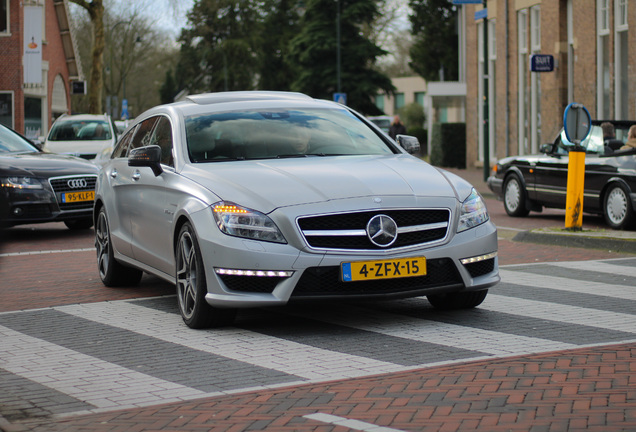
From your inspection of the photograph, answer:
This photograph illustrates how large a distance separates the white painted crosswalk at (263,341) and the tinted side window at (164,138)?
1.17 m

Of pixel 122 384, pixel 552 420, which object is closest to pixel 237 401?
pixel 122 384

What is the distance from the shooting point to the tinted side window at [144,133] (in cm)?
892

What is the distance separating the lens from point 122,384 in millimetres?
5664

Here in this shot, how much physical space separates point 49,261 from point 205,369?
6404 mm

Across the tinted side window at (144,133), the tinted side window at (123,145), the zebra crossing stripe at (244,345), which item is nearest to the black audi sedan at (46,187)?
the tinted side window at (123,145)

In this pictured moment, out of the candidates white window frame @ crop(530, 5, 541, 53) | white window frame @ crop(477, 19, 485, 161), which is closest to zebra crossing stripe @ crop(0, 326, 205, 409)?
white window frame @ crop(530, 5, 541, 53)

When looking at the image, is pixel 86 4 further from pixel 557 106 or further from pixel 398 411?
pixel 398 411

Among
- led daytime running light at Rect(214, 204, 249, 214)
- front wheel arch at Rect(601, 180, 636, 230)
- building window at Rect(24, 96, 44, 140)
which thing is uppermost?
building window at Rect(24, 96, 44, 140)

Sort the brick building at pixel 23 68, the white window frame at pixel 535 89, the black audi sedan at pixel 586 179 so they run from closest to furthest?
the black audi sedan at pixel 586 179, the white window frame at pixel 535 89, the brick building at pixel 23 68

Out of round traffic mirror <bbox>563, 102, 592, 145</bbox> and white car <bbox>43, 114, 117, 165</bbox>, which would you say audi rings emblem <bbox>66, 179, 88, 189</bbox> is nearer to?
round traffic mirror <bbox>563, 102, 592, 145</bbox>

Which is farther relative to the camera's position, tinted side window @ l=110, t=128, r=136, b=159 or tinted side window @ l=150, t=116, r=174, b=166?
tinted side window @ l=110, t=128, r=136, b=159

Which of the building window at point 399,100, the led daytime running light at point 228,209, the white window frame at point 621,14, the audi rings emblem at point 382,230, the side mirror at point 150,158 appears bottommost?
the audi rings emblem at point 382,230

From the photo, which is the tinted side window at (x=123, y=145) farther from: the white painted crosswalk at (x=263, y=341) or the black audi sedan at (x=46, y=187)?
the black audi sedan at (x=46, y=187)

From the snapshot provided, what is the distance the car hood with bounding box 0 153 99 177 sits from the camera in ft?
45.7
